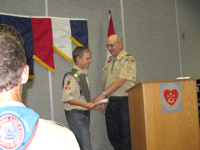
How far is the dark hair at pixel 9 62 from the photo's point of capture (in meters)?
0.55

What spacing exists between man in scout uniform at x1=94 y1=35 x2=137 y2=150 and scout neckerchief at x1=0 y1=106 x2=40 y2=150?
1979 millimetres

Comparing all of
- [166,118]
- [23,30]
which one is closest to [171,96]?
[166,118]

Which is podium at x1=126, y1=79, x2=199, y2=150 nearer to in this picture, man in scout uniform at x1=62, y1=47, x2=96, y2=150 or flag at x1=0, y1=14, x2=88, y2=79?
man in scout uniform at x1=62, y1=47, x2=96, y2=150

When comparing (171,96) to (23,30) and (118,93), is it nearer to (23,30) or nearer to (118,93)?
(118,93)

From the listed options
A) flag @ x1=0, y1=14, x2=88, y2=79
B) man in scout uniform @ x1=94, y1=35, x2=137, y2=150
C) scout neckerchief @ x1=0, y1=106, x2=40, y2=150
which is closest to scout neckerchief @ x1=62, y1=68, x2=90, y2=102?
man in scout uniform @ x1=94, y1=35, x2=137, y2=150

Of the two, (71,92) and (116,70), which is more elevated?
(116,70)

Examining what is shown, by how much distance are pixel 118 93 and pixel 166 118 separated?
2.74ft

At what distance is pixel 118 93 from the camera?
8.63 feet

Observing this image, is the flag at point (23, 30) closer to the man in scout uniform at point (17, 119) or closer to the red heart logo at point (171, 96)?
the red heart logo at point (171, 96)

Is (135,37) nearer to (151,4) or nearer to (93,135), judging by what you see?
(151,4)

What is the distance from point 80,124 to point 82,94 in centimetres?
34

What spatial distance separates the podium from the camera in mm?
1887

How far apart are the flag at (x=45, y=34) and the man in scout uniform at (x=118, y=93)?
2.10 ft

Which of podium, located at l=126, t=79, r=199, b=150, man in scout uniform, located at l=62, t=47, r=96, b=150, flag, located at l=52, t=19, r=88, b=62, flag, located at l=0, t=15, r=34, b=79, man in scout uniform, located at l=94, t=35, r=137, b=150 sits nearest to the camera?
podium, located at l=126, t=79, r=199, b=150
